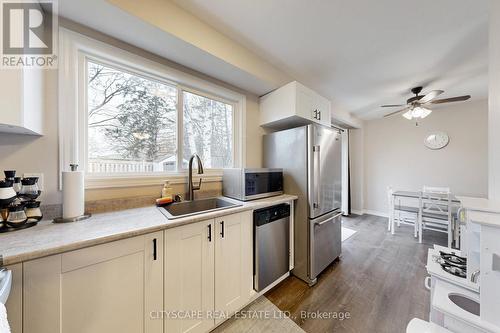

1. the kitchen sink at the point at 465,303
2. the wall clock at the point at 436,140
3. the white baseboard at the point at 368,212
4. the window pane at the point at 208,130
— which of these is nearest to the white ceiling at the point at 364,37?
the window pane at the point at 208,130

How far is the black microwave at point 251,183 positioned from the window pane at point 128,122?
25.1 inches

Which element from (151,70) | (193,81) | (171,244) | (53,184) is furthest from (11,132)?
(193,81)

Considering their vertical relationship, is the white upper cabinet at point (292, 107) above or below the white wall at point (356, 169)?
above

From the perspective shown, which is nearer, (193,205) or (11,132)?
(11,132)

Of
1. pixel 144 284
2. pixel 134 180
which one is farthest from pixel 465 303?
pixel 134 180

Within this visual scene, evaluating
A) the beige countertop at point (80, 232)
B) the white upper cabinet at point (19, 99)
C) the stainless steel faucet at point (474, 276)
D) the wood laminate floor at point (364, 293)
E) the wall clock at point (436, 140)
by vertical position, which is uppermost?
the wall clock at point (436, 140)

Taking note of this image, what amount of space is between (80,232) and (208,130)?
4.91 ft

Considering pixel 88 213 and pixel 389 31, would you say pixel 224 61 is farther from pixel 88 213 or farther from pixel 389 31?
pixel 88 213

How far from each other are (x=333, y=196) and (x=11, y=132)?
2.90 metres

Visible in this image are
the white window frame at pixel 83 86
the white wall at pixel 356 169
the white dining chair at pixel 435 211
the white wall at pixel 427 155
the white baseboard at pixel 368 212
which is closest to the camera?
the white window frame at pixel 83 86

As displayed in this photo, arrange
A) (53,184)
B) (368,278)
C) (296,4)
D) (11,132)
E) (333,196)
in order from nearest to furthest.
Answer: (11,132) < (53,184) < (296,4) < (368,278) < (333,196)

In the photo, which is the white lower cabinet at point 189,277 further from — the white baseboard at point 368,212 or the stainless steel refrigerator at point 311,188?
the white baseboard at point 368,212

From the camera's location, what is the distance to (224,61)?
1659mm

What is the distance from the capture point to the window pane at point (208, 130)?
1949 mm
